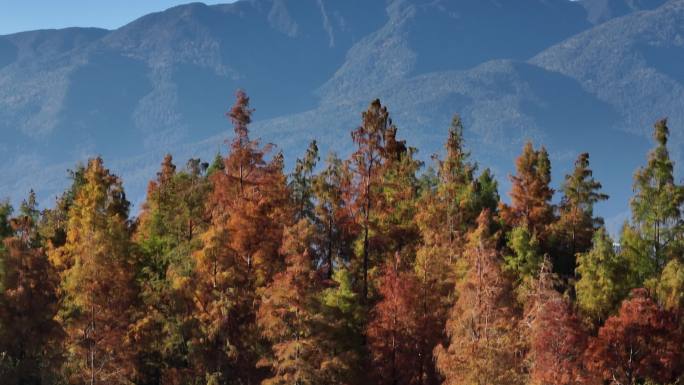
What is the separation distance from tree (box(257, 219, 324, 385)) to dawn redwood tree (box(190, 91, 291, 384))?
2.56 meters

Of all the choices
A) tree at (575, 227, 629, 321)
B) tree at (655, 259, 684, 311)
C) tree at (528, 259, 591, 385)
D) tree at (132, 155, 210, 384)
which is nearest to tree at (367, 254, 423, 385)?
tree at (575, 227, 629, 321)

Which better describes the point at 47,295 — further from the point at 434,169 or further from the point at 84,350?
the point at 434,169

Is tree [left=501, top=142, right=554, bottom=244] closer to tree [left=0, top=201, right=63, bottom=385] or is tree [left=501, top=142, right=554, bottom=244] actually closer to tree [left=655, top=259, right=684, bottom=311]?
tree [left=655, top=259, right=684, bottom=311]

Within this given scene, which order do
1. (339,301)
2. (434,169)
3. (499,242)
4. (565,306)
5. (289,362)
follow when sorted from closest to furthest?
(565,306) < (289,362) < (339,301) < (499,242) < (434,169)

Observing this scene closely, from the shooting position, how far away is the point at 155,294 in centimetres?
4934

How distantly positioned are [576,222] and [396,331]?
1742 cm

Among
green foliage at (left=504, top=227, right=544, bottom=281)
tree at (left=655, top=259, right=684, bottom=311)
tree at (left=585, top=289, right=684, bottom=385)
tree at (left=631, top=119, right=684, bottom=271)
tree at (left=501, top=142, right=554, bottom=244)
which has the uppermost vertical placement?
tree at (left=501, top=142, right=554, bottom=244)

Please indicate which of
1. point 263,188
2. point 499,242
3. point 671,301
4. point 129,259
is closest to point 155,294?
point 129,259

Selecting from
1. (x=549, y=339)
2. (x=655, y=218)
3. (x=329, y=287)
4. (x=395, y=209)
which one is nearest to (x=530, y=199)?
(x=395, y=209)

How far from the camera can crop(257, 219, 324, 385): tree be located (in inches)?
1704

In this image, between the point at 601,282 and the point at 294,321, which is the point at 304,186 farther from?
the point at 601,282

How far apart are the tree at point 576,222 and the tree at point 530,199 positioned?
104cm

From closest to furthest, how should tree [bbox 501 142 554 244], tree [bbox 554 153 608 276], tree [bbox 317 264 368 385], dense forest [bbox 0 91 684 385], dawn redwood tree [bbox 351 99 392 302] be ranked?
1. dense forest [bbox 0 91 684 385]
2. tree [bbox 317 264 368 385]
3. dawn redwood tree [bbox 351 99 392 302]
4. tree [bbox 554 153 608 276]
5. tree [bbox 501 142 554 244]

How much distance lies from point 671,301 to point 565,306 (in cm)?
1307
